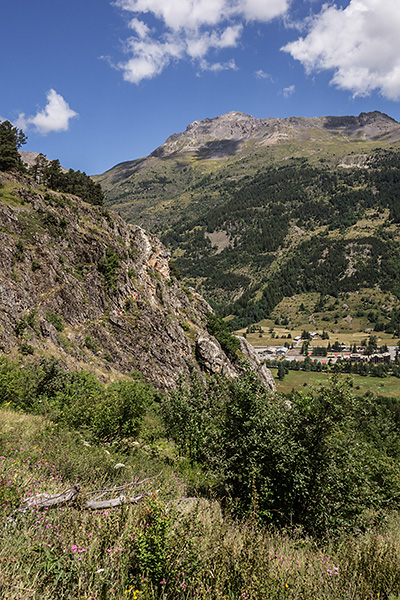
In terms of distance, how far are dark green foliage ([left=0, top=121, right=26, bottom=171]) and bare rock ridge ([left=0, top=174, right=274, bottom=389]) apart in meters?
2.98

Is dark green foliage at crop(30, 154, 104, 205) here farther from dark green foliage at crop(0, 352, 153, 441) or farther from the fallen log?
the fallen log

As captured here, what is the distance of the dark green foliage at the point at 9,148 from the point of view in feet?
135

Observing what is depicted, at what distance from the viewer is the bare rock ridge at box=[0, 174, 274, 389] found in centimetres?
2805

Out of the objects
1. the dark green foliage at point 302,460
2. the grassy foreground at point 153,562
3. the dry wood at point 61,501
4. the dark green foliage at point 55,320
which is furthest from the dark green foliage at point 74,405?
the dark green foliage at point 55,320

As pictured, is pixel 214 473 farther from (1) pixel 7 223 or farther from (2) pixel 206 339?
(2) pixel 206 339

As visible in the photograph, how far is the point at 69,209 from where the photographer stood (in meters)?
41.9

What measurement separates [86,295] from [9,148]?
2478 centimetres

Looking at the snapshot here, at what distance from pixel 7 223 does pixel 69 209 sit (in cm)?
1093

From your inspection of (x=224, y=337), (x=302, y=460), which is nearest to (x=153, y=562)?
(x=302, y=460)

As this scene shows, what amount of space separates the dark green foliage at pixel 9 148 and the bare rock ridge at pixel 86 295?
2981mm

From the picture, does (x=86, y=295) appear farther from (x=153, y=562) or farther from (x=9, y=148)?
(x=153, y=562)

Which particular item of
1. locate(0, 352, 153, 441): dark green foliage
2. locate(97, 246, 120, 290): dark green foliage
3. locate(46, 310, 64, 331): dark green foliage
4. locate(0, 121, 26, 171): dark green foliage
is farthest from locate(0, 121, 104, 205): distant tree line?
locate(0, 352, 153, 441): dark green foliage

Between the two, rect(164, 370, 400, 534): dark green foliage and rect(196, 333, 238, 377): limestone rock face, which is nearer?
rect(164, 370, 400, 534): dark green foliage

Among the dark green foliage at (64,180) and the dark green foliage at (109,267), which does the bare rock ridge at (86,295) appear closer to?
the dark green foliage at (109,267)
